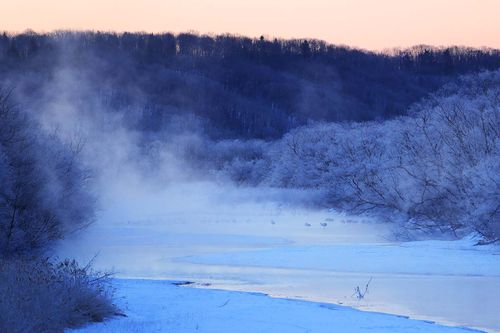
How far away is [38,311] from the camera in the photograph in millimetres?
11586

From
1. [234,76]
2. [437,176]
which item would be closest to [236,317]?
[437,176]

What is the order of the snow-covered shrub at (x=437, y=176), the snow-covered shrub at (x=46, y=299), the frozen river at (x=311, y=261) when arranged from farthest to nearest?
the snow-covered shrub at (x=437, y=176)
the frozen river at (x=311, y=261)
the snow-covered shrub at (x=46, y=299)

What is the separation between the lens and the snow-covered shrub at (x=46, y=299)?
10828 mm

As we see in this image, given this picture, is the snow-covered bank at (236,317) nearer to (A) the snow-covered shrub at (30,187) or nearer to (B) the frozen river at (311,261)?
(B) the frozen river at (311,261)

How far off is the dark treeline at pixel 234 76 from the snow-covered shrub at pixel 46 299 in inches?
3792

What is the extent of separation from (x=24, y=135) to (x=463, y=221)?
1812 centimetres

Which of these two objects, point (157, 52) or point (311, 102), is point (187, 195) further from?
point (157, 52)

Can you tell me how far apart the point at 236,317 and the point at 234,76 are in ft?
413

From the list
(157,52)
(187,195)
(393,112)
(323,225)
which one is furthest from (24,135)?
(157,52)

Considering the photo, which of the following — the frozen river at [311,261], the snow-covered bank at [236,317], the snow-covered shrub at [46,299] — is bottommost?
the frozen river at [311,261]

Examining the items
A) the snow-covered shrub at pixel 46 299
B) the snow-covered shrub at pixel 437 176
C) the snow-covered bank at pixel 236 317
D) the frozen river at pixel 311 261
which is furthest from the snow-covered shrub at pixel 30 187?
the snow-covered shrub at pixel 437 176

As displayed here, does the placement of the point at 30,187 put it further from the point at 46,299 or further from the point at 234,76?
→ the point at 234,76

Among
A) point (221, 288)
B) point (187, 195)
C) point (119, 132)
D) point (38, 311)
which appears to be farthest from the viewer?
point (119, 132)

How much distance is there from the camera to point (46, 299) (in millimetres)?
12172
